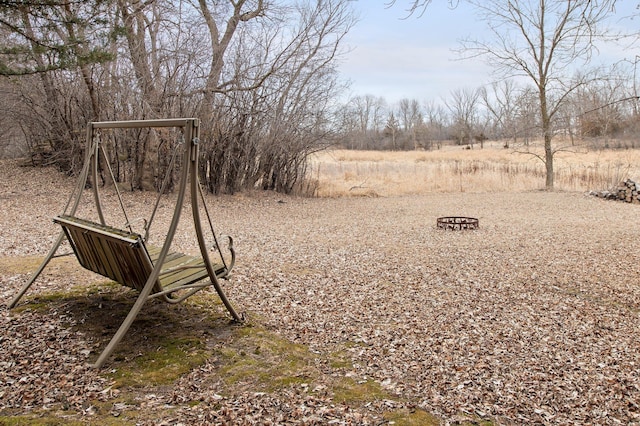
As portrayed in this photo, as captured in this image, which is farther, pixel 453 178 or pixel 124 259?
pixel 453 178

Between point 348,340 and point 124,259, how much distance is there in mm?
1515

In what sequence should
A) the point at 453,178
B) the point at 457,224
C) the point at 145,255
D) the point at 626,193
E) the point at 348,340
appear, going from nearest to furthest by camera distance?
the point at 145,255 < the point at 348,340 < the point at 457,224 < the point at 626,193 < the point at 453,178

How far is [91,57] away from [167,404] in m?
3.75

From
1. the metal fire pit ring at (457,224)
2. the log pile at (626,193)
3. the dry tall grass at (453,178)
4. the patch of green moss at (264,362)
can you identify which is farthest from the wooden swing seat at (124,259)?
the log pile at (626,193)

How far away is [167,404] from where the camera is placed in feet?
7.51

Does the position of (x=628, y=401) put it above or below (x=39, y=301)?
below

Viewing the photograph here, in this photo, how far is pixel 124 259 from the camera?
2.83 m

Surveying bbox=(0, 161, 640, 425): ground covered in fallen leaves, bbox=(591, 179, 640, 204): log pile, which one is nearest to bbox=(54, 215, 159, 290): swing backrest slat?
bbox=(0, 161, 640, 425): ground covered in fallen leaves

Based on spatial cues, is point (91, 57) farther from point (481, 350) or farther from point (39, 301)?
point (481, 350)

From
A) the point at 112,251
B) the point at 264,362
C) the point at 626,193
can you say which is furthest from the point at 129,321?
the point at 626,193

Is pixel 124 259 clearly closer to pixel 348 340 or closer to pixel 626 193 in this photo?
pixel 348 340

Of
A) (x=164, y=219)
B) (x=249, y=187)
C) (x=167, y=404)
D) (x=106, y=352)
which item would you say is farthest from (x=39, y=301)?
(x=249, y=187)

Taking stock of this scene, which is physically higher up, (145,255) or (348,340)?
(145,255)

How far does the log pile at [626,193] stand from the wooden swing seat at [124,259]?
451 inches
